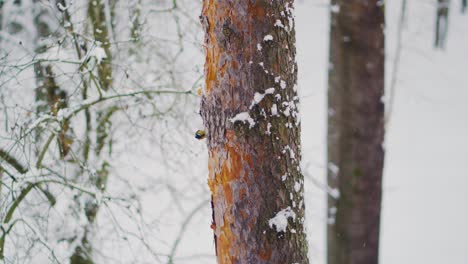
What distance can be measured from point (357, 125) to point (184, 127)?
63.4 inches

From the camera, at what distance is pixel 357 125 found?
4.26m

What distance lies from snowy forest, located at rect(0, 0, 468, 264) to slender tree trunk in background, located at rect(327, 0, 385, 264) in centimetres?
1

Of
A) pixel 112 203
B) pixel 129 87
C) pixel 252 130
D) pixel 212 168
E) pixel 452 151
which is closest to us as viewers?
pixel 252 130

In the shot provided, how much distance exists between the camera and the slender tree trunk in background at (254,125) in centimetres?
191

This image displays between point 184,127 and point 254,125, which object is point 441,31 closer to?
point 184,127

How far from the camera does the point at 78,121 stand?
14.8 feet

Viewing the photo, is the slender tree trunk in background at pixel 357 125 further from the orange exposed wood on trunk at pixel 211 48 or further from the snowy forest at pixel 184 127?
the orange exposed wood on trunk at pixel 211 48

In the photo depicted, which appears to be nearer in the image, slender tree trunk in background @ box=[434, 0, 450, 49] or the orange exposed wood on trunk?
the orange exposed wood on trunk

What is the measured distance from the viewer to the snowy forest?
1938mm

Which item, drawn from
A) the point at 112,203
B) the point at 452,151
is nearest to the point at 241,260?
the point at 112,203

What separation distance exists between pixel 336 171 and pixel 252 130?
276cm

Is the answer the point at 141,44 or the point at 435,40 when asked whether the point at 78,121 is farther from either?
the point at 435,40

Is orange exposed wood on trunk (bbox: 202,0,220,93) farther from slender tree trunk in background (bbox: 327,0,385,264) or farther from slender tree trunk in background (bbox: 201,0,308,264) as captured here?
slender tree trunk in background (bbox: 327,0,385,264)

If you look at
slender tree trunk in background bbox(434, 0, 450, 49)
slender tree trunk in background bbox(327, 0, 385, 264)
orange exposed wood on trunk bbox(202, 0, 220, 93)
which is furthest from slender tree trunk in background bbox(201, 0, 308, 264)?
slender tree trunk in background bbox(434, 0, 450, 49)
